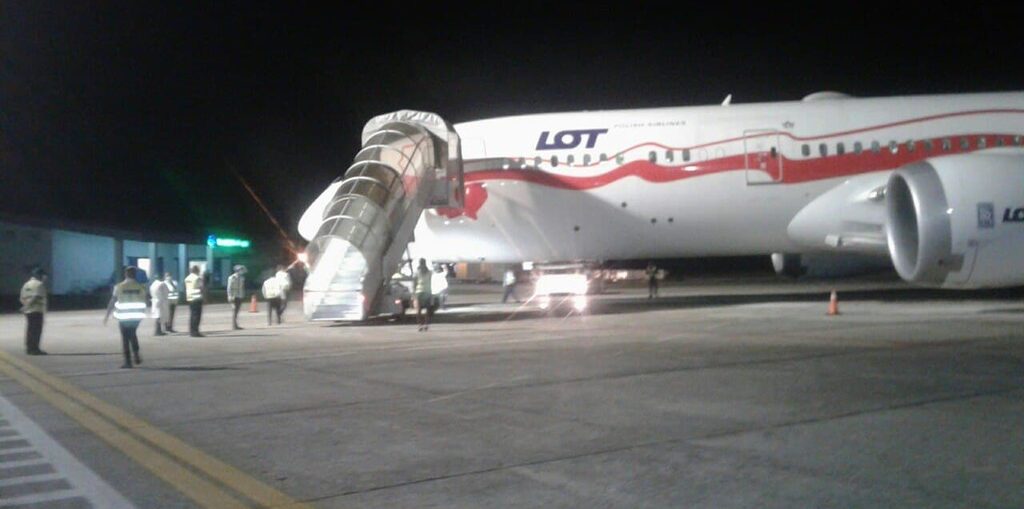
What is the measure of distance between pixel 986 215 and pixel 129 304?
13655 mm

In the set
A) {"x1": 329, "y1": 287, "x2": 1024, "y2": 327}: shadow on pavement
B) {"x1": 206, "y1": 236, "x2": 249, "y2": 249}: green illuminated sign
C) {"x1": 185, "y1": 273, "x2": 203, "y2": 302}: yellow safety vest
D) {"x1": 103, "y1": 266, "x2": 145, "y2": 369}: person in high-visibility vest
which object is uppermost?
{"x1": 206, "y1": 236, "x2": 249, "y2": 249}: green illuminated sign

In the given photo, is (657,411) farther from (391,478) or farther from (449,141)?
(449,141)

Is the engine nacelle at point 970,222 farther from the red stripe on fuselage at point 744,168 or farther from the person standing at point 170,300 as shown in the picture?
the person standing at point 170,300

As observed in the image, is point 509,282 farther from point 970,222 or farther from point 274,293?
point 970,222

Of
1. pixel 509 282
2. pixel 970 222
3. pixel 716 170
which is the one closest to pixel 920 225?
pixel 970 222

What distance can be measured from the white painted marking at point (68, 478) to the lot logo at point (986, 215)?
48.6 ft

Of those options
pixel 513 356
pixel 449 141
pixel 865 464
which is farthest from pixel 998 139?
pixel 865 464

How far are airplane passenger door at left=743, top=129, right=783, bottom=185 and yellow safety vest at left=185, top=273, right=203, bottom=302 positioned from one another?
1147 cm

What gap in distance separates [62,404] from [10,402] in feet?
2.39

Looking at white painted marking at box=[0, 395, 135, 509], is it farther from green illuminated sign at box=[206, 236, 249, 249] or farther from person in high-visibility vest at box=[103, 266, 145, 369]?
green illuminated sign at box=[206, 236, 249, 249]

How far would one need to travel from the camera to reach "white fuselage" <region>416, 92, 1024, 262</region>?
22.0m

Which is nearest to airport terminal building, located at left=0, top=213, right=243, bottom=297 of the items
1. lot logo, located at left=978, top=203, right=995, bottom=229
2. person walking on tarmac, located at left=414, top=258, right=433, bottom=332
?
person walking on tarmac, located at left=414, top=258, right=433, bottom=332

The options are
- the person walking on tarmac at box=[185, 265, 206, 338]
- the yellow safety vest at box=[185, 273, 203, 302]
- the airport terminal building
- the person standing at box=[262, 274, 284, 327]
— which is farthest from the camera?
the airport terminal building

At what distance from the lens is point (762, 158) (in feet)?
72.4
